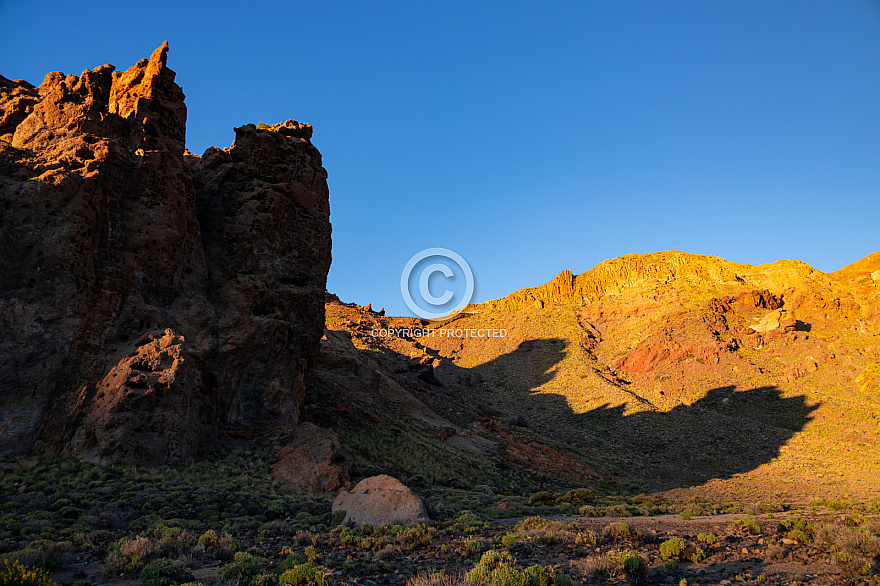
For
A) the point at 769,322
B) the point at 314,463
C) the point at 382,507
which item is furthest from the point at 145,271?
the point at 769,322

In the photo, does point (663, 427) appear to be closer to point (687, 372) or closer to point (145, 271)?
point (687, 372)

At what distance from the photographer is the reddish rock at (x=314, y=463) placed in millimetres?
20359

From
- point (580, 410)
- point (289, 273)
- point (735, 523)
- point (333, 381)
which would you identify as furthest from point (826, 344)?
point (289, 273)

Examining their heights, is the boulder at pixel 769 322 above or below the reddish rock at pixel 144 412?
above

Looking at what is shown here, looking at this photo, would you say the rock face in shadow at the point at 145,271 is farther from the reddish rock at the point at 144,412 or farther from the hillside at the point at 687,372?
the hillside at the point at 687,372

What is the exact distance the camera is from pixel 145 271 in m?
21.2

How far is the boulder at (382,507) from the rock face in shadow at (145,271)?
7.90m

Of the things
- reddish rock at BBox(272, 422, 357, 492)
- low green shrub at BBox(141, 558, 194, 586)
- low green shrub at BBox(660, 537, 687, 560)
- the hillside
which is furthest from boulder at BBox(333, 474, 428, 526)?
the hillside

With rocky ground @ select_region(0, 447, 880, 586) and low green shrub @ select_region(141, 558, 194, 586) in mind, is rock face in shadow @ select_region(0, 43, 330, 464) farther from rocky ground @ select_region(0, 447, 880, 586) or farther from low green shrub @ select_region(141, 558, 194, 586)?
low green shrub @ select_region(141, 558, 194, 586)

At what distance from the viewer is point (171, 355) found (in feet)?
63.9

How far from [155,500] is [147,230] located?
1227 cm

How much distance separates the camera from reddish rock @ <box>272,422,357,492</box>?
66.8ft

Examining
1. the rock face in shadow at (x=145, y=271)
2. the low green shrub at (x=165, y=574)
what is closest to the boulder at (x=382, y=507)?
the low green shrub at (x=165, y=574)

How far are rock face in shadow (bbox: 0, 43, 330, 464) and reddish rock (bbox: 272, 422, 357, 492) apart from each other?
1.73m
